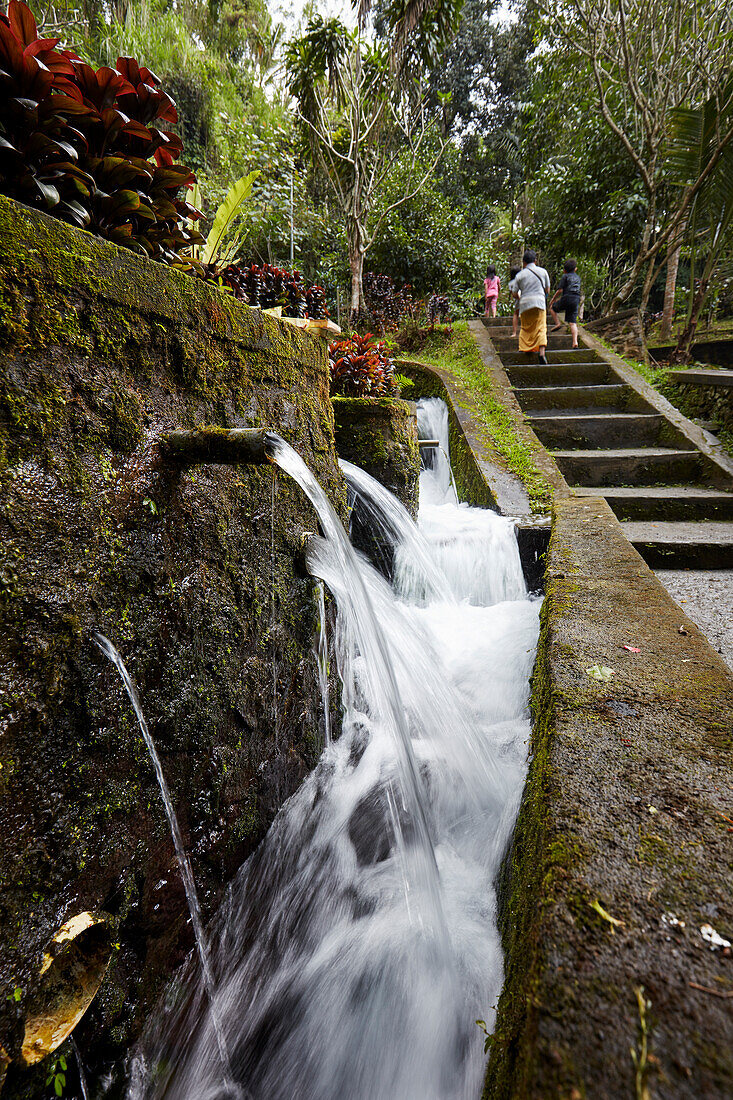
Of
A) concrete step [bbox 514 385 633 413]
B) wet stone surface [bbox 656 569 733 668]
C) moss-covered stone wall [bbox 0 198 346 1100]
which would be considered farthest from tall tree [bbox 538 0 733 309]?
moss-covered stone wall [bbox 0 198 346 1100]

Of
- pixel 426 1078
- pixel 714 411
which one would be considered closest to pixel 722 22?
pixel 714 411

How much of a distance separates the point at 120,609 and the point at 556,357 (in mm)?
8383

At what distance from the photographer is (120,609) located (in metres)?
1.43

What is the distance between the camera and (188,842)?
5.46 ft

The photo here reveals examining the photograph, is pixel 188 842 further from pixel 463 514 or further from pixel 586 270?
pixel 586 270

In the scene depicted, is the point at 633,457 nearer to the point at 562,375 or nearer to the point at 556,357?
the point at 562,375

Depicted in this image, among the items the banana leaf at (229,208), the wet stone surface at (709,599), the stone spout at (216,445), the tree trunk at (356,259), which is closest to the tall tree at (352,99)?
the tree trunk at (356,259)

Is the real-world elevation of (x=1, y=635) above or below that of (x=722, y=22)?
below

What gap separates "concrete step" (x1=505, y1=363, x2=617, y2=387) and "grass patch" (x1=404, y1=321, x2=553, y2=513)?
20.3 inches

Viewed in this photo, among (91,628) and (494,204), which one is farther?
(494,204)

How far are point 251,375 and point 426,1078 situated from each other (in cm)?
258

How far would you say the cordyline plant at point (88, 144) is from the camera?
4.36ft

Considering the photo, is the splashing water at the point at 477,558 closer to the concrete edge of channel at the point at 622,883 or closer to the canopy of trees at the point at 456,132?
the concrete edge of channel at the point at 622,883

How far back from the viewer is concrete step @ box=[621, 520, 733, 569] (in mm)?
3730
